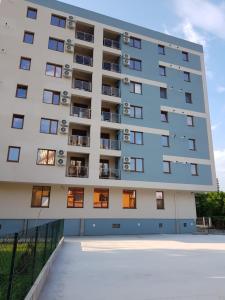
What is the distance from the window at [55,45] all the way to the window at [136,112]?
27.4 feet

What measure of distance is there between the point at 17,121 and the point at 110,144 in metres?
7.91

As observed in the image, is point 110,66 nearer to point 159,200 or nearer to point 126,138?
point 126,138

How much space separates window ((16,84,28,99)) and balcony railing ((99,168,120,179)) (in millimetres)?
8794

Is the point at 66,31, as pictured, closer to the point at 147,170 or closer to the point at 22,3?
the point at 22,3

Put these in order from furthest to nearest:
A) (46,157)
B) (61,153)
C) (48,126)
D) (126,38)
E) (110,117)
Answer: (126,38) < (110,117) < (48,126) < (61,153) < (46,157)

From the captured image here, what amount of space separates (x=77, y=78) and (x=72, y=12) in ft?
20.5

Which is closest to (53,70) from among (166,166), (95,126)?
(95,126)

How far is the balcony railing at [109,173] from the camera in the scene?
21484 millimetres

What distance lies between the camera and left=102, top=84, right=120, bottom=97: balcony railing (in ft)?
77.5

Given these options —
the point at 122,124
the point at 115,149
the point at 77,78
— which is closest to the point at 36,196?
the point at 115,149

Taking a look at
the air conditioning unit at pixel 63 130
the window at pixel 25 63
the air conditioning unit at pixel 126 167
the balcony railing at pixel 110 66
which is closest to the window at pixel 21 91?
the window at pixel 25 63

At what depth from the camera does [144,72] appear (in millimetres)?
25719

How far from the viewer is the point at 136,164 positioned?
896 inches

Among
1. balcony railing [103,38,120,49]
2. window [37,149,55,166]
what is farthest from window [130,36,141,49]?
window [37,149,55,166]
